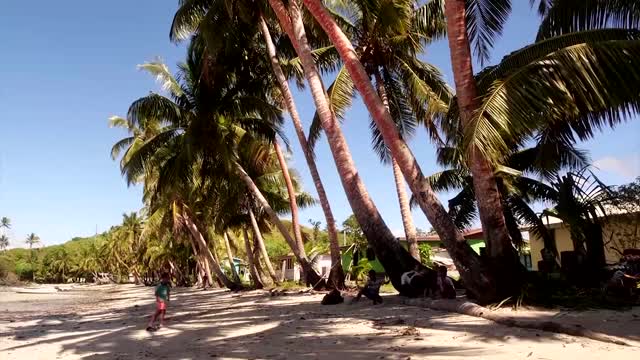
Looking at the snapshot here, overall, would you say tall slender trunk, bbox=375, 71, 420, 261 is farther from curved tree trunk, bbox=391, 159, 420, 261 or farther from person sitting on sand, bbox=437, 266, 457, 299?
person sitting on sand, bbox=437, 266, 457, 299

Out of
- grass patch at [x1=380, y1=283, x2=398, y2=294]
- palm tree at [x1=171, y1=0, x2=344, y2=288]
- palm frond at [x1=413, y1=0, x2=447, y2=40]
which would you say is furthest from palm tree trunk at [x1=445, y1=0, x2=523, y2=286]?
palm tree at [x1=171, y1=0, x2=344, y2=288]

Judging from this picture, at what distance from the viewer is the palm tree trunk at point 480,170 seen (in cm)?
968

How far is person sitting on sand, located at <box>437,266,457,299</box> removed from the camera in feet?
36.4

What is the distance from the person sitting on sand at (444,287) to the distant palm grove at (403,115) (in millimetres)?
854

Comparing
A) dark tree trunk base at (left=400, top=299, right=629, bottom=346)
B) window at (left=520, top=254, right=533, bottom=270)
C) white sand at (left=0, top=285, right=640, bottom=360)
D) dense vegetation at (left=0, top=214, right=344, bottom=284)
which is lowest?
white sand at (left=0, top=285, right=640, bottom=360)

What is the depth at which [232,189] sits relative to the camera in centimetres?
2691

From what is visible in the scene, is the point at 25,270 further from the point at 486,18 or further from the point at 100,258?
the point at 486,18

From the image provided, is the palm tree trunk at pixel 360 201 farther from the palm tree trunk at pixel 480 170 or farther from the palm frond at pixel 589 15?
the palm frond at pixel 589 15

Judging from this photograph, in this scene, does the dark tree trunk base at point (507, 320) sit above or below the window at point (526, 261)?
below

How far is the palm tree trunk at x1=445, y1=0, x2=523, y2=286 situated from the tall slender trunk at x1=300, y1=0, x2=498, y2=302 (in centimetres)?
39

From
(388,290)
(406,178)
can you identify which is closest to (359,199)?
(406,178)

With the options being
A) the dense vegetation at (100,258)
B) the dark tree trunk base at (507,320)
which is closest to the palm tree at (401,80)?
the dark tree trunk base at (507,320)

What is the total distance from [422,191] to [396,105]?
9.14m

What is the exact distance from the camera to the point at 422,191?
35.1ft
